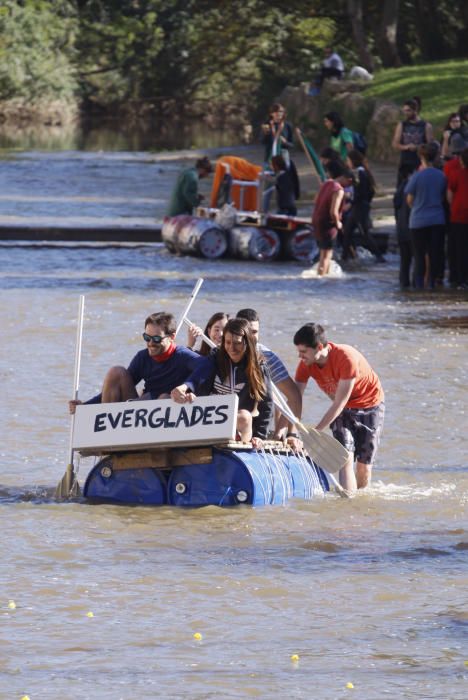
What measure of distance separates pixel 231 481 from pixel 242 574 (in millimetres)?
1300

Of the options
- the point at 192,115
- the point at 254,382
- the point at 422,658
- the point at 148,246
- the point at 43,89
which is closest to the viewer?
the point at 422,658

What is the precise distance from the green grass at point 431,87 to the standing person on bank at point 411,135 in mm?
9101

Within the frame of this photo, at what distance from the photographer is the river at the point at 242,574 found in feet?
24.4

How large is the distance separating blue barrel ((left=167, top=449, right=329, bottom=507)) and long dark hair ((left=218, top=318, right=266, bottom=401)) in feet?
1.33

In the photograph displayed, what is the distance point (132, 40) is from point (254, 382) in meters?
66.8

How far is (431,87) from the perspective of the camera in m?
36.1

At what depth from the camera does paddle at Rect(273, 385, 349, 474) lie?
10.5 m

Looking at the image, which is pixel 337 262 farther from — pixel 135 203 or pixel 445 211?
pixel 135 203

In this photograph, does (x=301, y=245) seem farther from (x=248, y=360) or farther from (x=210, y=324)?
(x=248, y=360)

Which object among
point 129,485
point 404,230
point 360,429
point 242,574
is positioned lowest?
point 242,574

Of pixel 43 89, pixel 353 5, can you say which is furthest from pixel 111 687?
pixel 43 89

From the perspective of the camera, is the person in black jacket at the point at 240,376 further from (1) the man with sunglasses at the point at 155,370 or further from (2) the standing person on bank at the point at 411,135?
(2) the standing person on bank at the point at 411,135

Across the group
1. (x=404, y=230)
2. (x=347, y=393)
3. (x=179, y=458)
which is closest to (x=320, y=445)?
(x=347, y=393)

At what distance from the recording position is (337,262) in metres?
24.0
